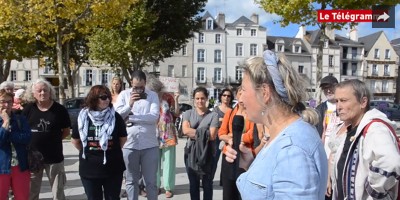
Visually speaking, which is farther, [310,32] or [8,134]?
[310,32]

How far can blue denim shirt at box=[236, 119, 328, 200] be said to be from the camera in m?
1.45

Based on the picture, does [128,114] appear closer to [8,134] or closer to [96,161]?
[96,161]

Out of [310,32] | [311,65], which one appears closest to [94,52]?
[311,65]

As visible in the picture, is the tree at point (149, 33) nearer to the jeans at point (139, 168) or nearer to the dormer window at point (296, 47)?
the jeans at point (139, 168)

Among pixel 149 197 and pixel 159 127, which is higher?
pixel 159 127

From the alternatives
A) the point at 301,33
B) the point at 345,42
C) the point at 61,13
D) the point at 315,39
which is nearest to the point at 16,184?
the point at 61,13

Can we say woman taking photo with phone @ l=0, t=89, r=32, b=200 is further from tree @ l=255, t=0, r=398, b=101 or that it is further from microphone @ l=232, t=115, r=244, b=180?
tree @ l=255, t=0, r=398, b=101

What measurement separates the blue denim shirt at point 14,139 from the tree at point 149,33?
53.2 ft

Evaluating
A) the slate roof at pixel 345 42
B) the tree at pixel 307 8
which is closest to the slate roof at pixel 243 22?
the slate roof at pixel 345 42

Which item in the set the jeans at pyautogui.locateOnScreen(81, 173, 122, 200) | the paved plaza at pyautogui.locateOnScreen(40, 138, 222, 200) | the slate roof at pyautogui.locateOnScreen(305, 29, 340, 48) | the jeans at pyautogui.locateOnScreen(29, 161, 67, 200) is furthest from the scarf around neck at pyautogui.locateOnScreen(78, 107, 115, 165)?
the slate roof at pyautogui.locateOnScreen(305, 29, 340, 48)

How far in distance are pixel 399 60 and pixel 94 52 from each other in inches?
2377

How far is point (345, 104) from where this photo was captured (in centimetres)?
333

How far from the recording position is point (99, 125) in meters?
4.33

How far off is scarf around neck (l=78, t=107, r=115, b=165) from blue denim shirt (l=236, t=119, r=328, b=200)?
9.64 feet
